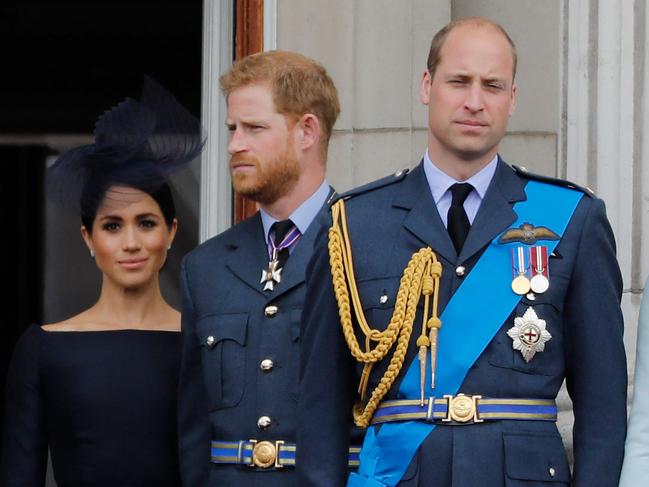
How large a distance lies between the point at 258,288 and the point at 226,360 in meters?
0.22

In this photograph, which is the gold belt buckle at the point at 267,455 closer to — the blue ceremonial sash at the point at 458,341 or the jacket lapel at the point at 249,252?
the jacket lapel at the point at 249,252

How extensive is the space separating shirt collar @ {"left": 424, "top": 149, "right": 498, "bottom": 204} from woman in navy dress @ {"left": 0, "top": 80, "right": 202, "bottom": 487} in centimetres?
133

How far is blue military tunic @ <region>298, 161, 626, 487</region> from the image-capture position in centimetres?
456

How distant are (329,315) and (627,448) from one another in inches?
30.7

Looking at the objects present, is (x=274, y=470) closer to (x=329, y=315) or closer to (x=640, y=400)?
(x=329, y=315)

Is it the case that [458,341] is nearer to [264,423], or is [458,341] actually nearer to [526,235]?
[526,235]

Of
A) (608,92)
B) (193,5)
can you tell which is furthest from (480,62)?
(193,5)

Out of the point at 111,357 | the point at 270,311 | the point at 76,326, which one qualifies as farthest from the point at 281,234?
the point at 76,326

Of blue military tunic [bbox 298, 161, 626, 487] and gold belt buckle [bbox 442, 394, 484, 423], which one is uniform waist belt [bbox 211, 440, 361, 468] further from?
gold belt buckle [bbox 442, 394, 484, 423]

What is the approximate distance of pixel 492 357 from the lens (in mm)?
4605

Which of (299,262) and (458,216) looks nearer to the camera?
(458,216)

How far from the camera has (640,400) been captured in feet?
14.8

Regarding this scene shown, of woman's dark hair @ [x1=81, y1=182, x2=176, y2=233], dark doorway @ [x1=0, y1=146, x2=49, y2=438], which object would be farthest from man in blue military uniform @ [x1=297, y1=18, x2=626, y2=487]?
dark doorway @ [x1=0, y1=146, x2=49, y2=438]

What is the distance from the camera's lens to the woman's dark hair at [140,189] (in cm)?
592
